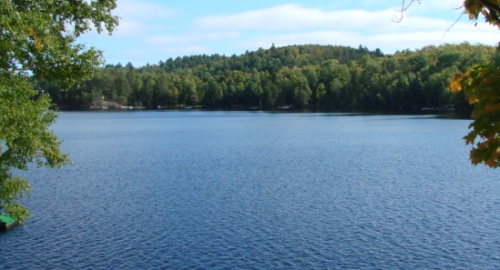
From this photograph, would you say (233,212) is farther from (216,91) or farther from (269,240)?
(216,91)

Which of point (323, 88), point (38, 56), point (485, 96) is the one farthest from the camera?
point (323, 88)

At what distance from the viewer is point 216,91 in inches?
7387

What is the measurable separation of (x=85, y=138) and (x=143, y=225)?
47198 mm

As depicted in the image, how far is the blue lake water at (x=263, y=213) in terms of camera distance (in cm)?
1902

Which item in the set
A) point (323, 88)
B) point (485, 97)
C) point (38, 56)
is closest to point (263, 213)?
point (38, 56)

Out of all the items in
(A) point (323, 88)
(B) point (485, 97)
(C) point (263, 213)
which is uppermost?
(A) point (323, 88)

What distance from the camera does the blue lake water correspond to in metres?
19.0

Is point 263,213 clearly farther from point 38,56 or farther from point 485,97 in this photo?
point 485,97

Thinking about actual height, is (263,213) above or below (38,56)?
below

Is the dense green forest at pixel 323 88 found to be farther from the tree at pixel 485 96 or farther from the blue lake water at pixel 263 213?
the tree at pixel 485 96

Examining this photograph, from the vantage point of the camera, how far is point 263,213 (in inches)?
993

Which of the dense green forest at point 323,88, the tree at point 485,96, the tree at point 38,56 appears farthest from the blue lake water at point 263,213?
the dense green forest at point 323,88

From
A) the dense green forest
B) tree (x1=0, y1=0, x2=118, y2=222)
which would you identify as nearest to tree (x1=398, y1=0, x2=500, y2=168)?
tree (x1=0, y1=0, x2=118, y2=222)

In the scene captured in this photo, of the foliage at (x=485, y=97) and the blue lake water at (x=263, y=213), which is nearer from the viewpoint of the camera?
the foliage at (x=485, y=97)
